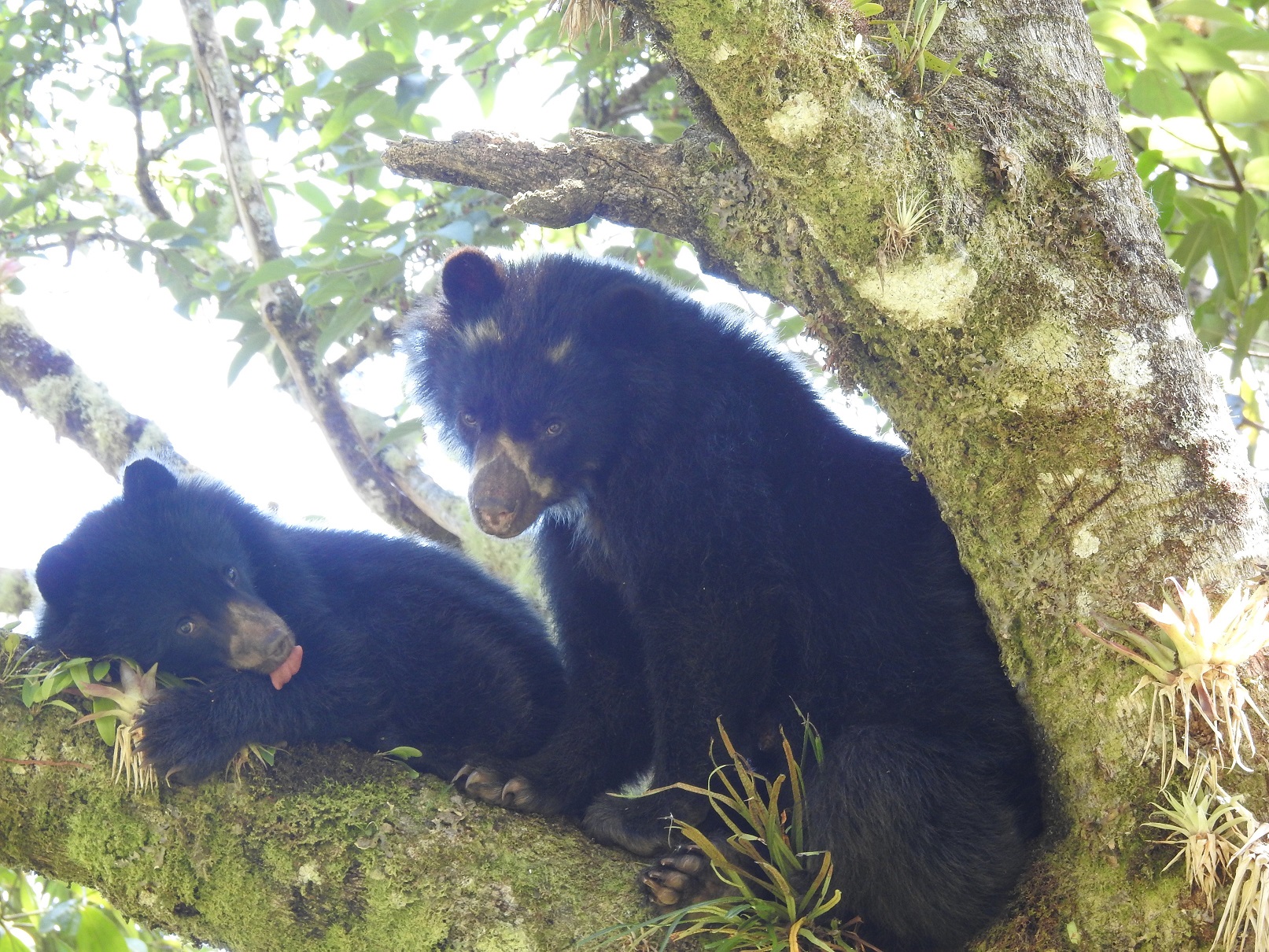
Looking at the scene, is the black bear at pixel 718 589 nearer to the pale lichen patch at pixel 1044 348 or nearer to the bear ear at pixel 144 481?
the pale lichen patch at pixel 1044 348

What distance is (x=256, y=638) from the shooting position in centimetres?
411

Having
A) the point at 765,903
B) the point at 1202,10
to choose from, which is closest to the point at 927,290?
the point at 765,903

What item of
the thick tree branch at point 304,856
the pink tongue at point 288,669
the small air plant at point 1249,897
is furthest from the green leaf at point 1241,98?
the pink tongue at point 288,669

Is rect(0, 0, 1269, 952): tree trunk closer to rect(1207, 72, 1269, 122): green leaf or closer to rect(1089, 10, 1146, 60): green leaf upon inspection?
rect(1089, 10, 1146, 60): green leaf

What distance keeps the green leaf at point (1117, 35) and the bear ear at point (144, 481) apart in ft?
15.1

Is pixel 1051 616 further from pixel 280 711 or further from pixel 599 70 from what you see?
pixel 599 70

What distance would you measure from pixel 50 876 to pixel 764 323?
3480mm

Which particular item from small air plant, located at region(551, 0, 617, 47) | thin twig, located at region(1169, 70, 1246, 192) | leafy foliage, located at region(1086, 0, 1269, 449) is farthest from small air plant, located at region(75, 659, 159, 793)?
thin twig, located at region(1169, 70, 1246, 192)

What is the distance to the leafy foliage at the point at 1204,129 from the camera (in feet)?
15.3

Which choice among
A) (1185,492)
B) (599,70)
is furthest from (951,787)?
(599,70)

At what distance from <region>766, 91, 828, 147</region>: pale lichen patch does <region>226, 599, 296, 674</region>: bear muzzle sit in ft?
8.87

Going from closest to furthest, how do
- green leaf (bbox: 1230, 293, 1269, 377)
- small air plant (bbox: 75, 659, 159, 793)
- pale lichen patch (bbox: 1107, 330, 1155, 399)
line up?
pale lichen patch (bbox: 1107, 330, 1155, 399)
small air plant (bbox: 75, 659, 159, 793)
green leaf (bbox: 1230, 293, 1269, 377)

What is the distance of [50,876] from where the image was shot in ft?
11.2

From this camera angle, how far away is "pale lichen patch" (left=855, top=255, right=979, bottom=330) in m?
3.01
